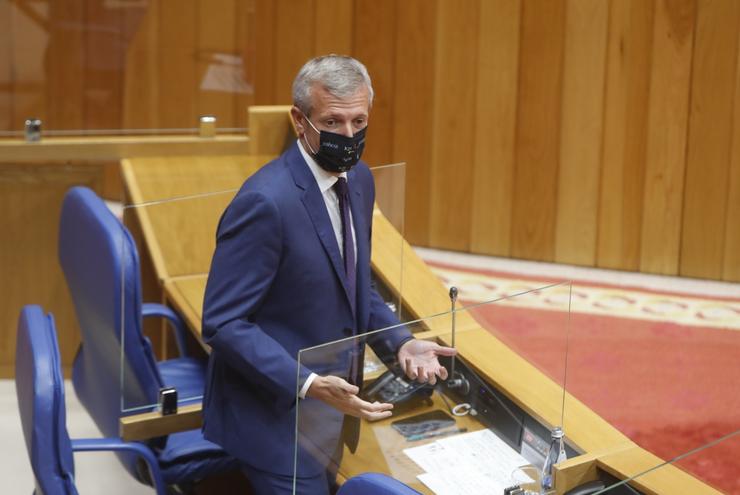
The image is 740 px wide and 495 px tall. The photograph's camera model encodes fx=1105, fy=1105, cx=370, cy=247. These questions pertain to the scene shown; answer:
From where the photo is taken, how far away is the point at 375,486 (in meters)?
0.98

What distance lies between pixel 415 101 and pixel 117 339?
283cm

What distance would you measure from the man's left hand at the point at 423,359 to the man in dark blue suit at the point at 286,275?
20cm

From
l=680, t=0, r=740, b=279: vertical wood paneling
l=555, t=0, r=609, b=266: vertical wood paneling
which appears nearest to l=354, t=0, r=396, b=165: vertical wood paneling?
l=555, t=0, r=609, b=266: vertical wood paneling

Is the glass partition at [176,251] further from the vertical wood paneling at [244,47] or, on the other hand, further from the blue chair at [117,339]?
the vertical wood paneling at [244,47]

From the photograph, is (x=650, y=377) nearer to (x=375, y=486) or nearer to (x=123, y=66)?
(x=375, y=486)

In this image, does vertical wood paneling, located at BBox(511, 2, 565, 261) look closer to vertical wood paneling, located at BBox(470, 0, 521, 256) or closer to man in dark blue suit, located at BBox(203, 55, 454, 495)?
vertical wood paneling, located at BBox(470, 0, 521, 256)

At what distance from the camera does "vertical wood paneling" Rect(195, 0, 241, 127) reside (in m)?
3.25

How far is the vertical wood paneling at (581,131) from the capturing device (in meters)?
4.20

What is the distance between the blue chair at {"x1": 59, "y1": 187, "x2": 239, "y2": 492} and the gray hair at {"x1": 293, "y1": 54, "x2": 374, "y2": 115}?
19.9 inches

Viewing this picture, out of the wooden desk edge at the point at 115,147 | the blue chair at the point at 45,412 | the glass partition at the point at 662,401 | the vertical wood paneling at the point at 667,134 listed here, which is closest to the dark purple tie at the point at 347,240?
the glass partition at the point at 662,401

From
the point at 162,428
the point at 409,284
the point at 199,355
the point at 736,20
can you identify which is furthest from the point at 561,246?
the point at 162,428

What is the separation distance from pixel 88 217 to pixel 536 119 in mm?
2670

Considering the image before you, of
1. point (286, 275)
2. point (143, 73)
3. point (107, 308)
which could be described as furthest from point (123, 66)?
point (286, 275)

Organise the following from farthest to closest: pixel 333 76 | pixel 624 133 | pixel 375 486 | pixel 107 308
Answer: pixel 624 133 < pixel 107 308 < pixel 333 76 < pixel 375 486
